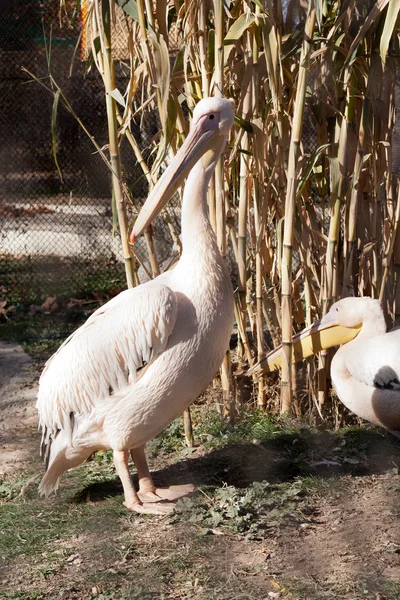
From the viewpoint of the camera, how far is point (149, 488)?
110 inches

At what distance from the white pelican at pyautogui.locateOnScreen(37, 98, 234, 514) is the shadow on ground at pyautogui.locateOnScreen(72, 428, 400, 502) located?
223mm

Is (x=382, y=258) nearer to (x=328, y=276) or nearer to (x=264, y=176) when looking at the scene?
(x=328, y=276)

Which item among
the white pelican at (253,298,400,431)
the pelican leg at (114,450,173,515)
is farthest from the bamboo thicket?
the pelican leg at (114,450,173,515)

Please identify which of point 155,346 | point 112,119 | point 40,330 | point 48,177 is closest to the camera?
point 155,346

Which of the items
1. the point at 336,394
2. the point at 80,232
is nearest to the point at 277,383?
the point at 336,394

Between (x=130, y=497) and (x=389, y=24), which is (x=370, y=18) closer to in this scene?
(x=389, y=24)

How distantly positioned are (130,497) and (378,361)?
1.06 metres

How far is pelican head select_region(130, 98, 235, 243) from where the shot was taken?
262 centimetres

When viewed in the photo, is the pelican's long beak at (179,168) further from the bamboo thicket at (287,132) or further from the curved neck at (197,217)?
the bamboo thicket at (287,132)

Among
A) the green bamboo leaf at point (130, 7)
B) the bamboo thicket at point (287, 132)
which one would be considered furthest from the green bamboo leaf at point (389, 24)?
the green bamboo leaf at point (130, 7)

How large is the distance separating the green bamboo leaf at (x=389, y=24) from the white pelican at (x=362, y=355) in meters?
0.94

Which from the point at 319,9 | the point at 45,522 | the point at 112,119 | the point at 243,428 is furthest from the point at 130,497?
the point at 319,9

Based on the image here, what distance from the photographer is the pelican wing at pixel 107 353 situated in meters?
2.55

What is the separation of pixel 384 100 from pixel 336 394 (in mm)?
1190
